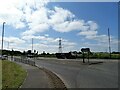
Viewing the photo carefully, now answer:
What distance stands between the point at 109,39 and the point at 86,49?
32.8 metres

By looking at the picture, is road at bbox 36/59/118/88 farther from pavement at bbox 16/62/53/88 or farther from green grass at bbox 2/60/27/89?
green grass at bbox 2/60/27/89

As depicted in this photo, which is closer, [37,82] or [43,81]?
[37,82]

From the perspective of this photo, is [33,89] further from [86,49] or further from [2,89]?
[86,49]

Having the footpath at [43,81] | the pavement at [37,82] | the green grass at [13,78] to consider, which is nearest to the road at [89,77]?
the footpath at [43,81]

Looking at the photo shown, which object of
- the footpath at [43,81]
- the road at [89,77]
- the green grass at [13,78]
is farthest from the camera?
the green grass at [13,78]

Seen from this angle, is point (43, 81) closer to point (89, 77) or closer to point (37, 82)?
point (37, 82)

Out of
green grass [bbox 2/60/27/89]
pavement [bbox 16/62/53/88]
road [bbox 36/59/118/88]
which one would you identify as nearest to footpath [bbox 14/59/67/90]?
pavement [bbox 16/62/53/88]

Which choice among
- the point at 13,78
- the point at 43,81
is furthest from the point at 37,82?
the point at 13,78

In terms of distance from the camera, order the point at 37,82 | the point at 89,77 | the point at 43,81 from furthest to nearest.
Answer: the point at 89,77 < the point at 43,81 < the point at 37,82

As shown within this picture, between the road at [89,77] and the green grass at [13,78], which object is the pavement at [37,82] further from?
the road at [89,77]

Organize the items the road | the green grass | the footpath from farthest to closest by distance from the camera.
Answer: the green grass, the road, the footpath

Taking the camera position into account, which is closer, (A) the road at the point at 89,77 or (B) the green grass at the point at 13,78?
(A) the road at the point at 89,77

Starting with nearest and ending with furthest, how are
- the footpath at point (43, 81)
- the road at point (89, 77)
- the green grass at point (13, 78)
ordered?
the footpath at point (43, 81) < the road at point (89, 77) < the green grass at point (13, 78)

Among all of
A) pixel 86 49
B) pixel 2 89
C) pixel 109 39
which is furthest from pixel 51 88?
pixel 109 39
